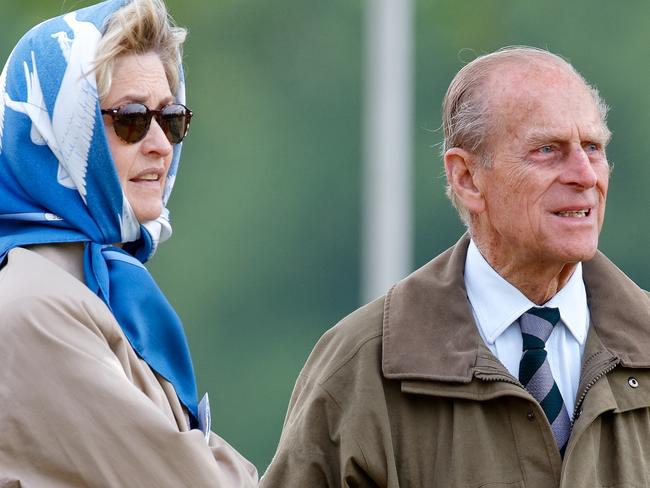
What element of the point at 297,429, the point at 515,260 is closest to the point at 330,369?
the point at 297,429

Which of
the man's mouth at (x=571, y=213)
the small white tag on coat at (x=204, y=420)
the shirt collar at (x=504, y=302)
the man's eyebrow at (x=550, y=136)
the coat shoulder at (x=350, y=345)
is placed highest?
the man's eyebrow at (x=550, y=136)

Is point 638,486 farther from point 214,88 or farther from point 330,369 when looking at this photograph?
point 214,88

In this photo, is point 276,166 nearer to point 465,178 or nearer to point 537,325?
point 465,178

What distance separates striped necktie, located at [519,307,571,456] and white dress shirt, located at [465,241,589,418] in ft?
0.09

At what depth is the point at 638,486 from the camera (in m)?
3.80

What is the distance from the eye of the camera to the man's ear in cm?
418

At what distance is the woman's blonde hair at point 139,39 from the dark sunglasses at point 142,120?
0.07 m

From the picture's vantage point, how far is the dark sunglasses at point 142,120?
3.81 m

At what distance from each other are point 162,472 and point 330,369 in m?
0.70

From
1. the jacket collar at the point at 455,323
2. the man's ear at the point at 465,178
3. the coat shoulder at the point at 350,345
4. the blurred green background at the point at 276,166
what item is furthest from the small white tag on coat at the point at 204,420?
the blurred green background at the point at 276,166

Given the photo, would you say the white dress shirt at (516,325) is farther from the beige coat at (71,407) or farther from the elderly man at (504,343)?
the beige coat at (71,407)

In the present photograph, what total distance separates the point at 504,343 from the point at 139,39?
1220mm

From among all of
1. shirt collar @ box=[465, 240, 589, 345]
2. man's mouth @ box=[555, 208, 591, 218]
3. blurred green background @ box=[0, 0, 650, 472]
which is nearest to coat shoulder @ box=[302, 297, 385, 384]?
shirt collar @ box=[465, 240, 589, 345]

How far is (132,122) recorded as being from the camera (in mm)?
3824
